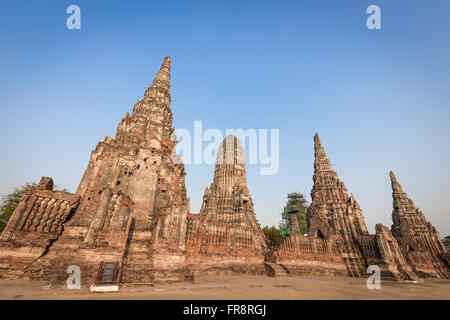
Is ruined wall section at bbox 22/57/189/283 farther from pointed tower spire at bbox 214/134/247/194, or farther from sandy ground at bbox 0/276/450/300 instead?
pointed tower spire at bbox 214/134/247/194

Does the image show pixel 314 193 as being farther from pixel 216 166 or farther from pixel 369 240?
pixel 216 166

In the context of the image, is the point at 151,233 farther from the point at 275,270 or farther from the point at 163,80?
the point at 163,80

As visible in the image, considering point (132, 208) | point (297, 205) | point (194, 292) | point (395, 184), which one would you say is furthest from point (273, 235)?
point (194, 292)

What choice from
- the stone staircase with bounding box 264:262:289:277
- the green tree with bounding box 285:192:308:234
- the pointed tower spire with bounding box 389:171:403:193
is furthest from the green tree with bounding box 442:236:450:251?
the stone staircase with bounding box 264:262:289:277

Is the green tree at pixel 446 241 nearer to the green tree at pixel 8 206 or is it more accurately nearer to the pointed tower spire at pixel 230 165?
the pointed tower spire at pixel 230 165

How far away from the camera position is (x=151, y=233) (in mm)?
13023

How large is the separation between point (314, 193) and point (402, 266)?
49.1 feet

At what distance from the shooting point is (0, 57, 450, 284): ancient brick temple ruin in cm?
1055

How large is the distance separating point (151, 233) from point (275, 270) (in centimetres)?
1109
